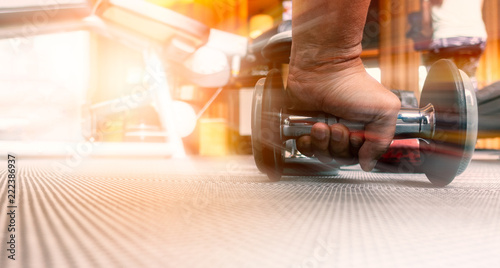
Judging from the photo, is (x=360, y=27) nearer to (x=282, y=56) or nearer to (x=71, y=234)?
(x=282, y=56)

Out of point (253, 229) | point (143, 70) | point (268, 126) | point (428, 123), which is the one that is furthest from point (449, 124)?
point (143, 70)

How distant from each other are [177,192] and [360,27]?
38 cm

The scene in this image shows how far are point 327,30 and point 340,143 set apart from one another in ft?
0.57

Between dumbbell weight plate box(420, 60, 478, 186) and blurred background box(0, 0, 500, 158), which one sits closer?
dumbbell weight plate box(420, 60, 478, 186)

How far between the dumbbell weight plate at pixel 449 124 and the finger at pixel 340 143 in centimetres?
15

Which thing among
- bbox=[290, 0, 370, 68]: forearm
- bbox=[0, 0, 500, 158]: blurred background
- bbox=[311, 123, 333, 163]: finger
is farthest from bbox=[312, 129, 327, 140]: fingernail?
bbox=[0, 0, 500, 158]: blurred background

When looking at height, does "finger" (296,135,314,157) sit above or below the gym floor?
above

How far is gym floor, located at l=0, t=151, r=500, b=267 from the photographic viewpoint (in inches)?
8.9

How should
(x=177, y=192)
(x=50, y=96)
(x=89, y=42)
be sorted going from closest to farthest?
(x=177, y=192)
(x=50, y=96)
(x=89, y=42)

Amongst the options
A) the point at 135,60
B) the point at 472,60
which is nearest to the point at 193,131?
the point at 135,60

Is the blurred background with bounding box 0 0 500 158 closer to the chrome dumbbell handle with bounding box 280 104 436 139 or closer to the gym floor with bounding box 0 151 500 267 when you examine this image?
the chrome dumbbell handle with bounding box 280 104 436 139

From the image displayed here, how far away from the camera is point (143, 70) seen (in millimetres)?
2000

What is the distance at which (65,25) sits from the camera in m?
1.34

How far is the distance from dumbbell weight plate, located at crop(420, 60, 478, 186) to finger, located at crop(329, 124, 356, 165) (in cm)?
15
